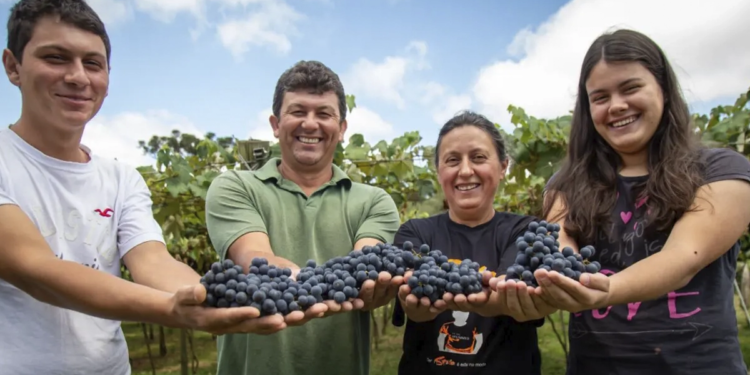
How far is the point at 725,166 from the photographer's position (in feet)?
7.12

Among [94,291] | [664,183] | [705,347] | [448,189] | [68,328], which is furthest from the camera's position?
[448,189]

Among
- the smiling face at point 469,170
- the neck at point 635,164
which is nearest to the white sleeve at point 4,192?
the smiling face at point 469,170

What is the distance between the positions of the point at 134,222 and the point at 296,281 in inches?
29.0

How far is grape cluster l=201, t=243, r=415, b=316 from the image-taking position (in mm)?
1780

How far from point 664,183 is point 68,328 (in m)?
2.37

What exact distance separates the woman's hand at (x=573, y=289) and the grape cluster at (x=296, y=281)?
20.0 inches

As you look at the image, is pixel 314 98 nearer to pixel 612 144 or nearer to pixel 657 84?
pixel 612 144

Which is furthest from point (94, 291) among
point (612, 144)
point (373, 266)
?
point (612, 144)

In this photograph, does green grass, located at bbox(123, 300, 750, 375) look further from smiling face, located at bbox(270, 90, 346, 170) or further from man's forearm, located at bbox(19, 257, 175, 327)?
man's forearm, located at bbox(19, 257, 175, 327)

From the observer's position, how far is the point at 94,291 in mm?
1778

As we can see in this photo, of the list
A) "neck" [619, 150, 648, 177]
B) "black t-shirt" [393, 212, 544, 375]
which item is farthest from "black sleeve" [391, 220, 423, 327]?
"neck" [619, 150, 648, 177]

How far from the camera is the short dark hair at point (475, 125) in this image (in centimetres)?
258

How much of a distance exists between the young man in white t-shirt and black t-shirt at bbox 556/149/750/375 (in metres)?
1.33

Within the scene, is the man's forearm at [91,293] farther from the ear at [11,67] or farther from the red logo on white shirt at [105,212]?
the ear at [11,67]
